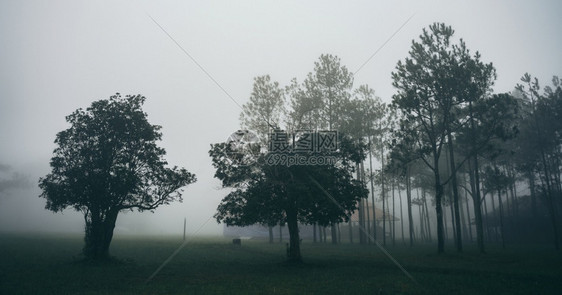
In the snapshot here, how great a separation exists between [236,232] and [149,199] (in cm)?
8933

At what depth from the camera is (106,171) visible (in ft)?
81.0

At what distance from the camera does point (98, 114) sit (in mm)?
25172

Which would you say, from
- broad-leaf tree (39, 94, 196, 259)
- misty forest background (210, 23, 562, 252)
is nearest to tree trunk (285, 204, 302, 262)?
misty forest background (210, 23, 562, 252)

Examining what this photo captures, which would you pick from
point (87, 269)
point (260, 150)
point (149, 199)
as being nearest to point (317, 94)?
point (260, 150)

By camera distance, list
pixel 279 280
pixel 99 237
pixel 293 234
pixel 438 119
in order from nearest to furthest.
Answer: pixel 279 280 < pixel 293 234 < pixel 99 237 < pixel 438 119

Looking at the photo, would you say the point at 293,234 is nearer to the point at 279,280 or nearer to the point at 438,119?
the point at 279,280

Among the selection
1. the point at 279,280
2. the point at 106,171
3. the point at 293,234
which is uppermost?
the point at 106,171

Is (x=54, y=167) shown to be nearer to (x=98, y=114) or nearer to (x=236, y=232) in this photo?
(x=98, y=114)

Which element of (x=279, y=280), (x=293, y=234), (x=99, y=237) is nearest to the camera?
(x=279, y=280)

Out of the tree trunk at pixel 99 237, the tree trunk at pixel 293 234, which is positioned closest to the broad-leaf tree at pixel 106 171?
the tree trunk at pixel 99 237

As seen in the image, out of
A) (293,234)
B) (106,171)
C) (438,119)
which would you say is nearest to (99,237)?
(106,171)

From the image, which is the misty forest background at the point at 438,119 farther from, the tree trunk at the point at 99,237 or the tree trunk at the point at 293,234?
the tree trunk at the point at 99,237

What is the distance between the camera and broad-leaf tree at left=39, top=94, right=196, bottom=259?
2412 centimetres

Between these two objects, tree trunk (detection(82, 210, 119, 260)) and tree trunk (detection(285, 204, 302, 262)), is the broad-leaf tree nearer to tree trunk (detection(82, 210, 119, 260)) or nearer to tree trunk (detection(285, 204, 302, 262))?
tree trunk (detection(82, 210, 119, 260))
